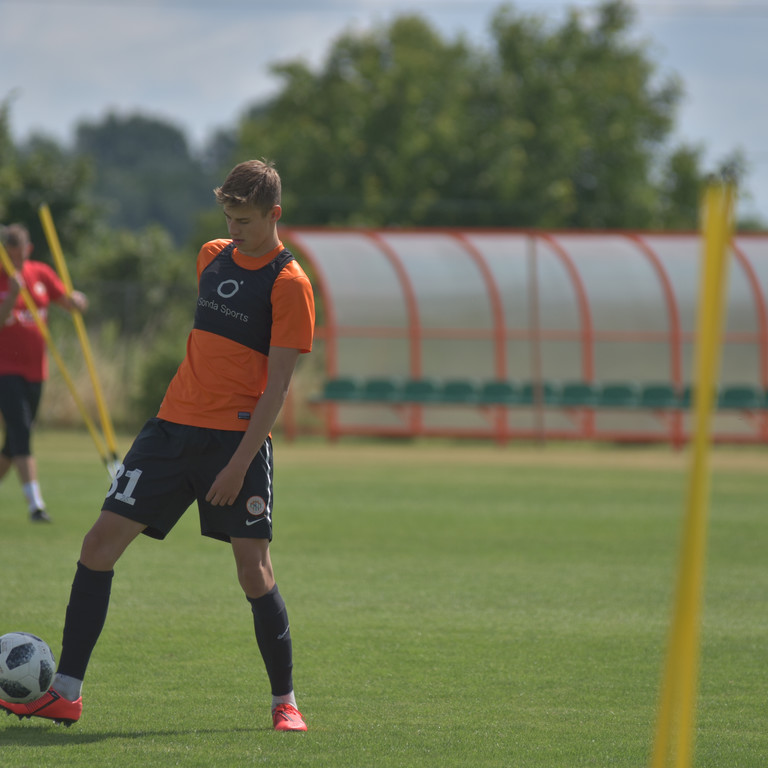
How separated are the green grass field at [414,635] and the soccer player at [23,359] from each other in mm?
521

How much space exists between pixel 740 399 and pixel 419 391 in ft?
19.2

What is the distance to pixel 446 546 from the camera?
32.6 feet

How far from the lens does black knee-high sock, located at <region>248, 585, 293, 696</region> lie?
15.8 feet

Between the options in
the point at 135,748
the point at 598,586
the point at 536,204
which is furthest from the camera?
the point at 536,204

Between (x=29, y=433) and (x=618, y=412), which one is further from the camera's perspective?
(x=618, y=412)

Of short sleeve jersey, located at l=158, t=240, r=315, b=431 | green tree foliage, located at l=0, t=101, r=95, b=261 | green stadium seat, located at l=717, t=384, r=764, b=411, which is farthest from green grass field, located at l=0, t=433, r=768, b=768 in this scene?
green tree foliage, located at l=0, t=101, r=95, b=261

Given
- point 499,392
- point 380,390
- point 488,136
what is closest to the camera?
point 380,390

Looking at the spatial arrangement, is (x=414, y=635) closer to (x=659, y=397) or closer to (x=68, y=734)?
(x=68, y=734)

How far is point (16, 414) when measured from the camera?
10.3 meters

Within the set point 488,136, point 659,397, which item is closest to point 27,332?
point 659,397

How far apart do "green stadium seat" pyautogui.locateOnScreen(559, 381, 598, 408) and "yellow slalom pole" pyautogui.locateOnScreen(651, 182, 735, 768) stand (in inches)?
811

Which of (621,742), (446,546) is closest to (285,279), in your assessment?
(621,742)

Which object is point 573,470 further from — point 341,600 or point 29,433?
point 341,600

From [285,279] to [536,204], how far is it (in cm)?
4047
